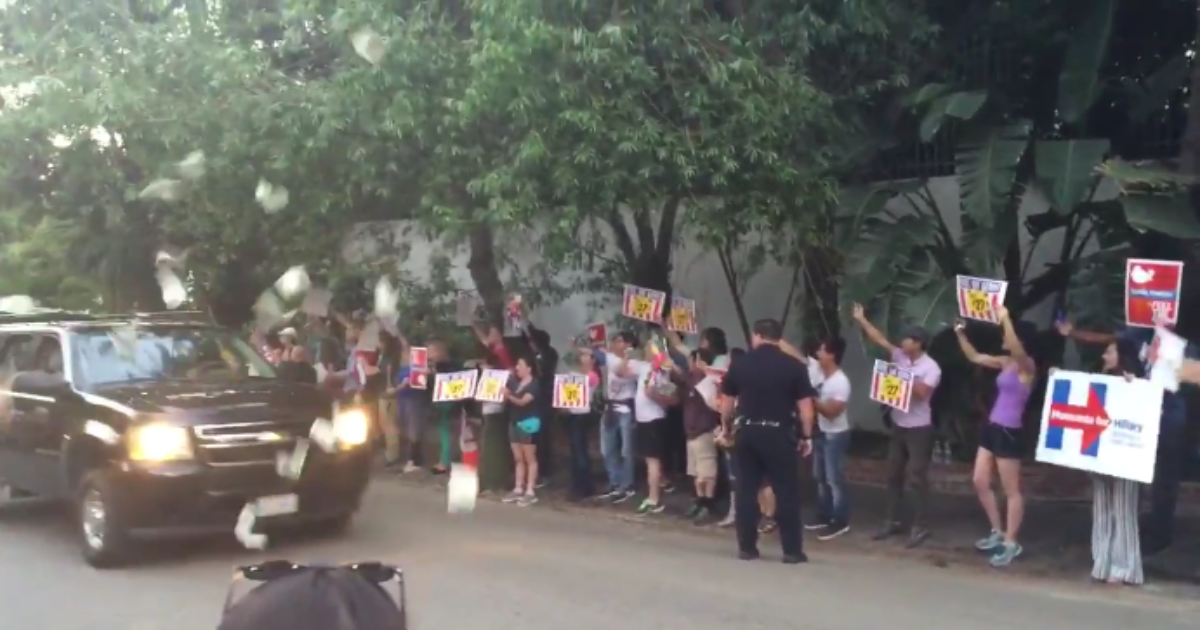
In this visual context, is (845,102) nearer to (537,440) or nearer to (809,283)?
(809,283)

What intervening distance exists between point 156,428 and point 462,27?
15.6 ft

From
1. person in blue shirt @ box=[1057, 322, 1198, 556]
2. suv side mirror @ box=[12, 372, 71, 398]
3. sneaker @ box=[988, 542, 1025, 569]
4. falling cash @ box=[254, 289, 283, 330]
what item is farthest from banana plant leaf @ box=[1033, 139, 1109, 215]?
falling cash @ box=[254, 289, 283, 330]

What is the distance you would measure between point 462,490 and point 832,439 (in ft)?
14.2

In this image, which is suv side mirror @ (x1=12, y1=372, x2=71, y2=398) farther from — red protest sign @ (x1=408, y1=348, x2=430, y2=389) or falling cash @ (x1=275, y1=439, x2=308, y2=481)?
red protest sign @ (x1=408, y1=348, x2=430, y2=389)

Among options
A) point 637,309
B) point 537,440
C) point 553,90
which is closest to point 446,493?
point 537,440

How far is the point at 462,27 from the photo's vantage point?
38.3ft

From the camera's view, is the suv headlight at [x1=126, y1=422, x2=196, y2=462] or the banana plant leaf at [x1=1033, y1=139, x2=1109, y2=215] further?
the banana plant leaf at [x1=1033, y1=139, x2=1109, y2=215]

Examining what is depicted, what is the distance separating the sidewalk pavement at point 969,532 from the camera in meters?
9.19

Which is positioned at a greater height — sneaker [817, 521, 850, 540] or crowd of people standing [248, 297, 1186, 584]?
crowd of people standing [248, 297, 1186, 584]

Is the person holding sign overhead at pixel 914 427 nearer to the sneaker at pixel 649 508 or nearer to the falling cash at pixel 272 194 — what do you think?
the sneaker at pixel 649 508

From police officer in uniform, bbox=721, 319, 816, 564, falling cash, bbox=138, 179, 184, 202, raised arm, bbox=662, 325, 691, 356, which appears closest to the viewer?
police officer in uniform, bbox=721, 319, 816, 564

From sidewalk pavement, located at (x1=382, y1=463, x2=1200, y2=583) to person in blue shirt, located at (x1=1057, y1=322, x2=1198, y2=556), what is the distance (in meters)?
0.17

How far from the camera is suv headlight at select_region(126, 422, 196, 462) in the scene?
8.97 metres

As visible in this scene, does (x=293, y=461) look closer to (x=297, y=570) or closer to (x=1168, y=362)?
(x=1168, y=362)
